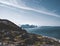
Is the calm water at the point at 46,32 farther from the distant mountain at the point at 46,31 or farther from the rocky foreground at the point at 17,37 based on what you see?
the rocky foreground at the point at 17,37

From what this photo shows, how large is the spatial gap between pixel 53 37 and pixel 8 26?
2.20 metres

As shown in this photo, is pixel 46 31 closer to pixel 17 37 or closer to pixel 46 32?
pixel 46 32

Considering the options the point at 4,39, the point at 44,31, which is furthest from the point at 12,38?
the point at 44,31

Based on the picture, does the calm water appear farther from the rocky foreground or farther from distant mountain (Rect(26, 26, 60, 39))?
the rocky foreground

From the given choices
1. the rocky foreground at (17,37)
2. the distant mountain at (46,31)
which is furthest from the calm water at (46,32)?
the rocky foreground at (17,37)

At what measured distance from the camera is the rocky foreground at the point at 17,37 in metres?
8.98

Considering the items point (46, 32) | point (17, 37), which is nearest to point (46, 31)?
point (46, 32)

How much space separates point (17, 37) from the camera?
9.48 m

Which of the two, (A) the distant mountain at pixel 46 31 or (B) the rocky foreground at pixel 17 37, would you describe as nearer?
(B) the rocky foreground at pixel 17 37

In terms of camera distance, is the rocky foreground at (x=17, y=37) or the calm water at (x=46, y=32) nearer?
the rocky foreground at (x=17, y=37)

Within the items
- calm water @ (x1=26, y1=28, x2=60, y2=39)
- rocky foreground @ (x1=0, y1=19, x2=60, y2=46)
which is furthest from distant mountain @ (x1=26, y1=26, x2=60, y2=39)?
rocky foreground @ (x1=0, y1=19, x2=60, y2=46)

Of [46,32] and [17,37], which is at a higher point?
[46,32]

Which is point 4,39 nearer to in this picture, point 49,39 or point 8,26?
point 8,26

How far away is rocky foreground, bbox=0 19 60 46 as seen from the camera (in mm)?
8977
